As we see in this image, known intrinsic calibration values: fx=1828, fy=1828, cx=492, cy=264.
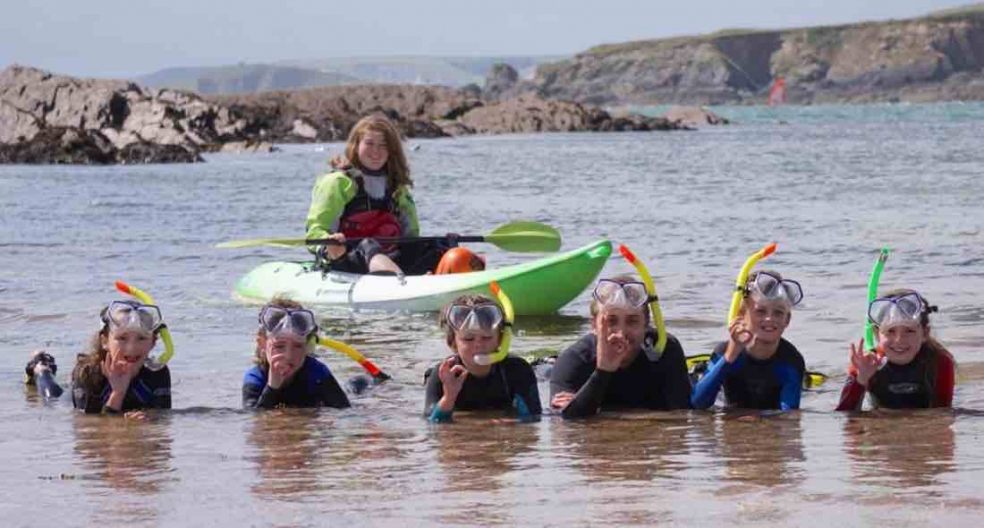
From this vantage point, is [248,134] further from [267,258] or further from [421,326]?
[421,326]

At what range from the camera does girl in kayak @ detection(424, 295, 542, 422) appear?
8.52 meters

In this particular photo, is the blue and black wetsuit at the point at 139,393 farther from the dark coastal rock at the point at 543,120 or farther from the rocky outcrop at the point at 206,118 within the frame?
the dark coastal rock at the point at 543,120

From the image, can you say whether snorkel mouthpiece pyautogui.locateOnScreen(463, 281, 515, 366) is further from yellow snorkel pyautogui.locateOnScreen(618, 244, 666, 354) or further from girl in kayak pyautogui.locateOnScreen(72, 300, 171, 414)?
girl in kayak pyautogui.locateOnScreen(72, 300, 171, 414)

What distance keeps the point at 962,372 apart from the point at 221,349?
534 centimetres

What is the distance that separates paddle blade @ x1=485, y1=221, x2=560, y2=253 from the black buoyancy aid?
4.16ft

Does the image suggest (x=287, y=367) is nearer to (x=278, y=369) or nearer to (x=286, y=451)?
(x=278, y=369)

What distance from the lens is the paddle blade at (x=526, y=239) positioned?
622 inches

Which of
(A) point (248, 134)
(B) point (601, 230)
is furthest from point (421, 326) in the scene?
(A) point (248, 134)

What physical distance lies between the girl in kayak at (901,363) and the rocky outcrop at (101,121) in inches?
1750

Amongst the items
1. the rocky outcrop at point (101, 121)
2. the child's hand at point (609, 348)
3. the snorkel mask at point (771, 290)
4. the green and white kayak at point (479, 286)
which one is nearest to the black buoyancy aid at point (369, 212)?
the green and white kayak at point (479, 286)

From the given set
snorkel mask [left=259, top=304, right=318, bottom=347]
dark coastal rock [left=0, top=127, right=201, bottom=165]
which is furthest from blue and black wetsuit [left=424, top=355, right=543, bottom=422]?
dark coastal rock [left=0, top=127, right=201, bottom=165]

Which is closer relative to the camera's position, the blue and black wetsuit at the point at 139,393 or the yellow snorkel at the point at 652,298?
the yellow snorkel at the point at 652,298

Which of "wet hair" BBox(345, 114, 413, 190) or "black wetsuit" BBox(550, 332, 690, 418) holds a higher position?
"wet hair" BBox(345, 114, 413, 190)

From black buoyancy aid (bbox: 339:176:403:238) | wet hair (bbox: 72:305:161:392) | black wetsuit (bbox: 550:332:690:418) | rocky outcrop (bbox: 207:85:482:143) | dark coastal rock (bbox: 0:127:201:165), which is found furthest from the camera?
rocky outcrop (bbox: 207:85:482:143)
